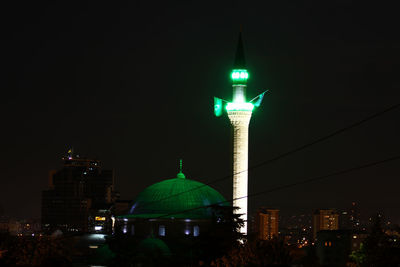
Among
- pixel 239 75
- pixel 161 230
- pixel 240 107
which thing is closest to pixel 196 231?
pixel 161 230

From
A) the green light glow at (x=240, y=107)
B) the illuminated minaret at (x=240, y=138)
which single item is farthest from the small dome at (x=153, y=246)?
the green light glow at (x=240, y=107)

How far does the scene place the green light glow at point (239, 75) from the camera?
96.2 m

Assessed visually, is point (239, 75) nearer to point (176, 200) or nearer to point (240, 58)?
point (240, 58)

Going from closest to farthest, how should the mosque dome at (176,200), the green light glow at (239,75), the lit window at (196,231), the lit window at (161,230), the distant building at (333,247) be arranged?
the lit window at (161,230) < the lit window at (196,231) < the mosque dome at (176,200) < the green light glow at (239,75) < the distant building at (333,247)

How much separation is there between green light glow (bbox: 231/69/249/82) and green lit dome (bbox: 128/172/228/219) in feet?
37.7

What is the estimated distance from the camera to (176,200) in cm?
8944

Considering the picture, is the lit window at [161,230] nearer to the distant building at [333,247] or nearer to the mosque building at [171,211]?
the mosque building at [171,211]

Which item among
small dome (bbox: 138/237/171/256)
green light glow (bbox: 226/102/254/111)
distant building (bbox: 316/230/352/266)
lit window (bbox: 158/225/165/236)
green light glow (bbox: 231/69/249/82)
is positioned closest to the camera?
small dome (bbox: 138/237/171/256)

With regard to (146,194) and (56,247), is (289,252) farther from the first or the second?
(146,194)

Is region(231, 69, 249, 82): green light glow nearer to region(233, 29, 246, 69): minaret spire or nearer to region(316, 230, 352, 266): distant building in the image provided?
region(233, 29, 246, 69): minaret spire

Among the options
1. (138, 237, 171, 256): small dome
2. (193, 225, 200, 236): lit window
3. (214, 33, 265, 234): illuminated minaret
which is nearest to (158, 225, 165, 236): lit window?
(193, 225, 200, 236): lit window

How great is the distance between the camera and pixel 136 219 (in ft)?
284

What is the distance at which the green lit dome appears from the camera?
8675 cm

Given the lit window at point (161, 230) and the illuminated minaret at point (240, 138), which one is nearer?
the lit window at point (161, 230)
